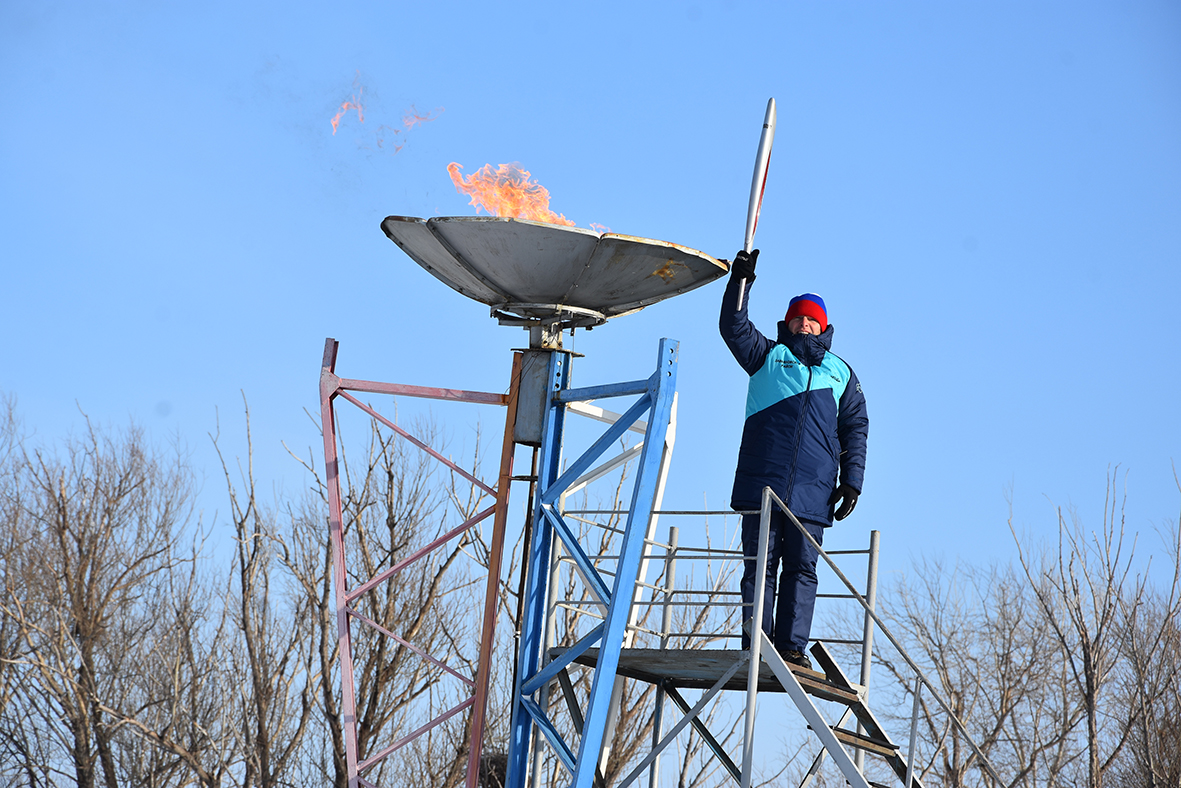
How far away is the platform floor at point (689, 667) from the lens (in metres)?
7.56

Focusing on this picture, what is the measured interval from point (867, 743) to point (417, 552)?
375 centimetres

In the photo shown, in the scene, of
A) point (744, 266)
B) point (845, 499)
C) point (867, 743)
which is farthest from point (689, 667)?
point (744, 266)

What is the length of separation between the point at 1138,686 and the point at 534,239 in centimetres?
1340

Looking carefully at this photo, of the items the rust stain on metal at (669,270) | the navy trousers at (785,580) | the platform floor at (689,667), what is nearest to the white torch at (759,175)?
the rust stain on metal at (669,270)

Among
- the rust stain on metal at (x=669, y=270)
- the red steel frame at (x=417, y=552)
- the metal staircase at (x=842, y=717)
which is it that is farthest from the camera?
the red steel frame at (x=417, y=552)

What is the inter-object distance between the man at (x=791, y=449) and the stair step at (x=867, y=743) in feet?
1.67

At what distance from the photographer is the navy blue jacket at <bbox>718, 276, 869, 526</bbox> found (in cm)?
750

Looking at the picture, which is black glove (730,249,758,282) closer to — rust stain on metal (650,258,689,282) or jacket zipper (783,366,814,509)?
jacket zipper (783,366,814,509)

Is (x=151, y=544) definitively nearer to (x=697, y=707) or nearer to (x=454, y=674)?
(x=454, y=674)

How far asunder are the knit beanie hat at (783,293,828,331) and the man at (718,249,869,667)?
0.11 metres

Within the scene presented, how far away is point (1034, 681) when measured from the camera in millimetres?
22547

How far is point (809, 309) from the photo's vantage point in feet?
26.4

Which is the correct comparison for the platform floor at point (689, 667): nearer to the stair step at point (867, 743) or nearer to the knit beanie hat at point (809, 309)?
the stair step at point (867, 743)

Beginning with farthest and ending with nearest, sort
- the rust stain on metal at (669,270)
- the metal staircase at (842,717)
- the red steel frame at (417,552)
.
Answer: the red steel frame at (417,552)
the rust stain on metal at (669,270)
the metal staircase at (842,717)
